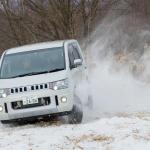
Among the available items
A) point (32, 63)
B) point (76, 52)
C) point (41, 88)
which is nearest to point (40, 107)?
point (41, 88)

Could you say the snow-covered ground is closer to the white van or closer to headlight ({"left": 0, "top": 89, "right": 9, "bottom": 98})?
the white van

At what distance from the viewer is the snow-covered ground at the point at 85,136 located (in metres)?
10.3

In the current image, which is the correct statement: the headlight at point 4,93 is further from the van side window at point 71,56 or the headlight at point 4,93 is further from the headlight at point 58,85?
the van side window at point 71,56

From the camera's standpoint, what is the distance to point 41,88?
1273cm

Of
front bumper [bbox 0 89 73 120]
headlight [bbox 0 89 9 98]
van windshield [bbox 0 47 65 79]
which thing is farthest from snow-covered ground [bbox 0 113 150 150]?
van windshield [bbox 0 47 65 79]

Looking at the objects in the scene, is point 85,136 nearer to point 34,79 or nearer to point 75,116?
point 75,116

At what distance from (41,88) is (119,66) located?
13.2 m

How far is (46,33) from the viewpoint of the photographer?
26984 mm

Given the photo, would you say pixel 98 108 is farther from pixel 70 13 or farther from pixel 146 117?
pixel 70 13

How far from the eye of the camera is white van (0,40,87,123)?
41.6ft

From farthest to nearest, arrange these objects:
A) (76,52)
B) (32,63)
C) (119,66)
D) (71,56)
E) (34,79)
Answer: (119,66) < (76,52) < (71,56) < (32,63) < (34,79)

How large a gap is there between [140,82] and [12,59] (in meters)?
8.35

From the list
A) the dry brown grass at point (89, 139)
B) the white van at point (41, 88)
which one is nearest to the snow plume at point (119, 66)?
the white van at point (41, 88)

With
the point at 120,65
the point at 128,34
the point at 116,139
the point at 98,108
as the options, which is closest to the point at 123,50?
the point at 128,34
